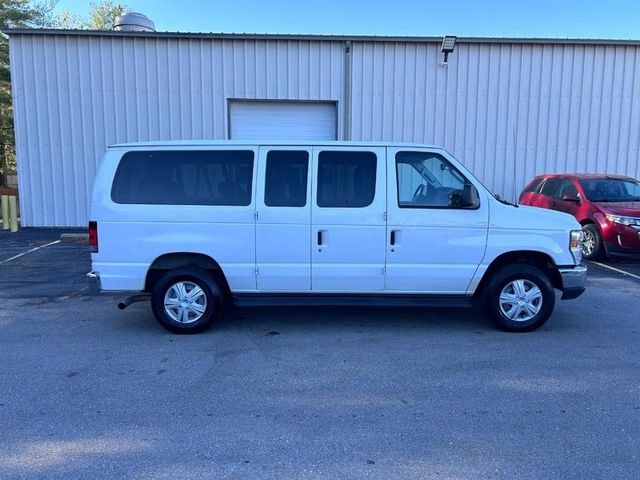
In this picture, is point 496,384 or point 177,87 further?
point 177,87

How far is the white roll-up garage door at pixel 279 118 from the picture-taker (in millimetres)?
13844

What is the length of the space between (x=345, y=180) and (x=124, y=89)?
33.9ft

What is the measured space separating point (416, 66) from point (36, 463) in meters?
12.9

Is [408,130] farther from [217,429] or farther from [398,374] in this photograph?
[217,429]

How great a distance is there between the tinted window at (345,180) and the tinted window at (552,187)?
7.19m

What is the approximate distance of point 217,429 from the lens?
3.46m

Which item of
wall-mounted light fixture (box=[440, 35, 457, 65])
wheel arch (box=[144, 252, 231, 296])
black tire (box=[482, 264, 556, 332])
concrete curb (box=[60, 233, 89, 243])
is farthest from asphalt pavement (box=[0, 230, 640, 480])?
wall-mounted light fixture (box=[440, 35, 457, 65])

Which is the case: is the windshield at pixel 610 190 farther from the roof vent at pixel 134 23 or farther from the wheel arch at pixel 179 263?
the roof vent at pixel 134 23

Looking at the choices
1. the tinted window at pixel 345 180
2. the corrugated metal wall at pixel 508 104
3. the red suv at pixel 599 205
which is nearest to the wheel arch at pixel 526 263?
the tinted window at pixel 345 180

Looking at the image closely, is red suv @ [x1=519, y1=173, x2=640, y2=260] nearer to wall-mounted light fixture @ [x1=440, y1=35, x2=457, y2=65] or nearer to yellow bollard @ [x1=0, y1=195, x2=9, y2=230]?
wall-mounted light fixture @ [x1=440, y1=35, x2=457, y2=65]

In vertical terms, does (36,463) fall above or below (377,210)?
below

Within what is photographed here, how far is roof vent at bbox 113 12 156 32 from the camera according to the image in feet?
47.3

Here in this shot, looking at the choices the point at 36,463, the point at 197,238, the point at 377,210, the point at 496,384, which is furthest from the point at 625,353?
the point at 36,463

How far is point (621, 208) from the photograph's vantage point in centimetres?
955
